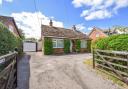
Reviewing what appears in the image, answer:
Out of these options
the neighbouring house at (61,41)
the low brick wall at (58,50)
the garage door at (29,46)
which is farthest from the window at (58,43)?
the garage door at (29,46)

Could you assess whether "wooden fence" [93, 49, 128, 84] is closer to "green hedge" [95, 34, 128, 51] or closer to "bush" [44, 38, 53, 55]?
"green hedge" [95, 34, 128, 51]

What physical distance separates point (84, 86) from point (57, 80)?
1.61 m

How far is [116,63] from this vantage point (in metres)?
8.91

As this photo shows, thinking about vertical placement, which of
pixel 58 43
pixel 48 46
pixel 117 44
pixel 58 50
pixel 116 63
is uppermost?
pixel 58 43

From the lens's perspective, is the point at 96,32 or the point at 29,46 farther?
the point at 96,32

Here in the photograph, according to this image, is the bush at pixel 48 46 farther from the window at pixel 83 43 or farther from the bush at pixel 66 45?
the window at pixel 83 43

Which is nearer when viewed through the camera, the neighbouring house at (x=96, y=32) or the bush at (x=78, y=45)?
the bush at (x=78, y=45)

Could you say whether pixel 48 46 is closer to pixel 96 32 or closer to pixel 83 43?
pixel 83 43

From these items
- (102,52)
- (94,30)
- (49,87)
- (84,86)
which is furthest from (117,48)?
(94,30)

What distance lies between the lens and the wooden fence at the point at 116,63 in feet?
25.7

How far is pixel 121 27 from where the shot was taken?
4434 centimetres

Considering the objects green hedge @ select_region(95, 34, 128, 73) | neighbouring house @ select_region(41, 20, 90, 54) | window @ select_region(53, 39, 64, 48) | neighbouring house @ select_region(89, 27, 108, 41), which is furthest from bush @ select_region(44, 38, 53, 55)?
neighbouring house @ select_region(89, 27, 108, 41)

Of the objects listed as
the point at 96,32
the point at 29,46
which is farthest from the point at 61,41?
the point at 96,32

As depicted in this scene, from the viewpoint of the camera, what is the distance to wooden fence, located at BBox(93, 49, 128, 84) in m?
7.84
